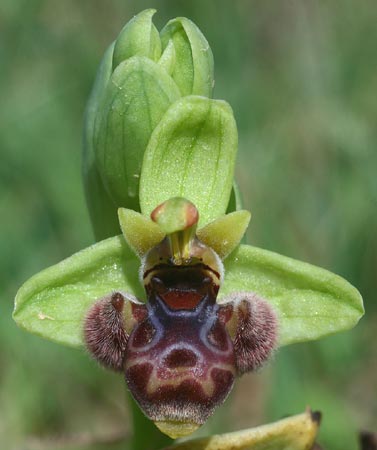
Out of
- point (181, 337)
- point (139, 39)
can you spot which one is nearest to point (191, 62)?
point (139, 39)

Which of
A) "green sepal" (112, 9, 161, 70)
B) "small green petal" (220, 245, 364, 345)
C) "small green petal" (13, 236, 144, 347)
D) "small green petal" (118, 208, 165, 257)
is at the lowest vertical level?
"small green petal" (220, 245, 364, 345)

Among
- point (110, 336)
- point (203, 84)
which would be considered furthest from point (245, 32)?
point (110, 336)

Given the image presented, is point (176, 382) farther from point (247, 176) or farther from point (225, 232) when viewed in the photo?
point (247, 176)

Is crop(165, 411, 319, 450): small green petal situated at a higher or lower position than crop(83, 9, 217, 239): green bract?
lower

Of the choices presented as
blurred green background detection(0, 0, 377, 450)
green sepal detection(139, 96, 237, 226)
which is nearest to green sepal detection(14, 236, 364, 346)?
green sepal detection(139, 96, 237, 226)

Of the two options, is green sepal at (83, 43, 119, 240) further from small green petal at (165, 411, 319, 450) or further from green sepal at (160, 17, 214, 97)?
small green petal at (165, 411, 319, 450)

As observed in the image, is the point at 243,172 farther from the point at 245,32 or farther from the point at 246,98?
the point at 245,32

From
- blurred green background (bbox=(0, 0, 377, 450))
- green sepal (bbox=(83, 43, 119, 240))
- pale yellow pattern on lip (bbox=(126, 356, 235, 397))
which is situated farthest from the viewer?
blurred green background (bbox=(0, 0, 377, 450))

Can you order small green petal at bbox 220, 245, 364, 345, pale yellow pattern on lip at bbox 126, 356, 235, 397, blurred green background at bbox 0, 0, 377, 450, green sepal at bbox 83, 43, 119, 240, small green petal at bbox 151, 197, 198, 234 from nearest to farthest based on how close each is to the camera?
1. pale yellow pattern on lip at bbox 126, 356, 235, 397
2. small green petal at bbox 151, 197, 198, 234
3. small green petal at bbox 220, 245, 364, 345
4. green sepal at bbox 83, 43, 119, 240
5. blurred green background at bbox 0, 0, 377, 450
